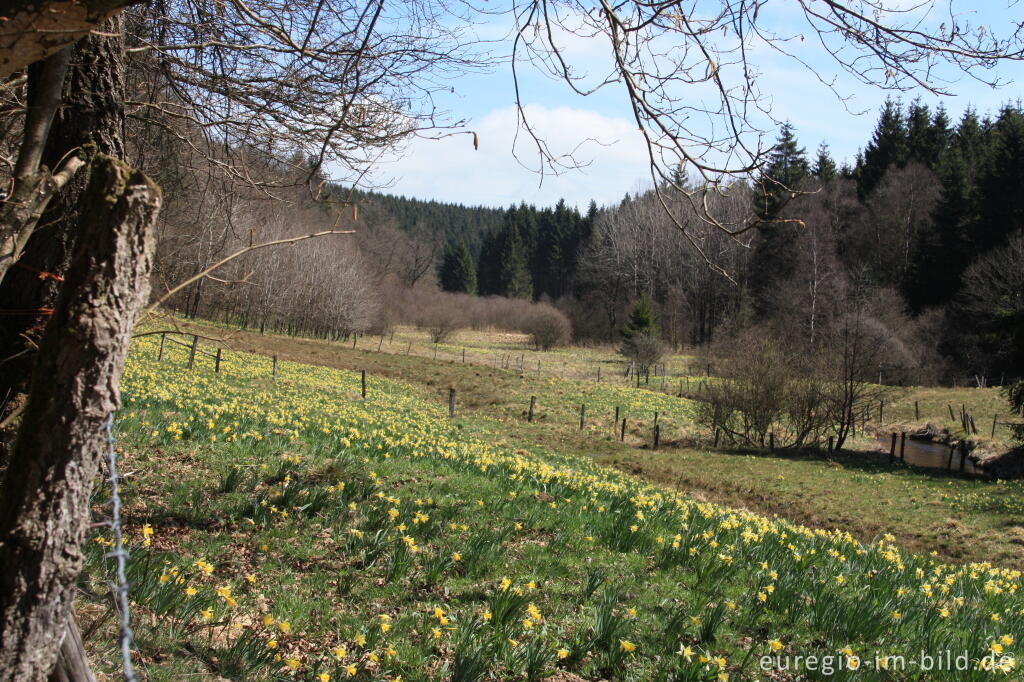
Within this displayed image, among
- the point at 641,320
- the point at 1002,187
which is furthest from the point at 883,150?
the point at 641,320

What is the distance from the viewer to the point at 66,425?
1695 millimetres

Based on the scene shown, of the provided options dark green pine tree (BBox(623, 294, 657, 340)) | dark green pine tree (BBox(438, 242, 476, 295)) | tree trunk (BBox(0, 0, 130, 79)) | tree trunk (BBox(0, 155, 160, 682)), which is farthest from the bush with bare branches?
tree trunk (BBox(0, 155, 160, 682))

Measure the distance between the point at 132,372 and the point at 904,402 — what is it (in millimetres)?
39993

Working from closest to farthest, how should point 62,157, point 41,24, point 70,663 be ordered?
point 70,663 < point 41,24 < point 62,157

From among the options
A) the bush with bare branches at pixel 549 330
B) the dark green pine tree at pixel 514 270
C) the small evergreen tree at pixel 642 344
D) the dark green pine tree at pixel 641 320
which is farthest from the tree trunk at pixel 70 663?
the dark green pine tree at pixel 514 270

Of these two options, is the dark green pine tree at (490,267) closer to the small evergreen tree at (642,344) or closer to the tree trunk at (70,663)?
the small evergreen tree at (642,344)

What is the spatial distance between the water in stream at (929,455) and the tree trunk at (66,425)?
27.7 m

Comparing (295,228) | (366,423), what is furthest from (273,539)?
(295,228)

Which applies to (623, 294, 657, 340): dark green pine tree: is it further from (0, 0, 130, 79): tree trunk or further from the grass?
(0, 0, 130, 79): tree trunk

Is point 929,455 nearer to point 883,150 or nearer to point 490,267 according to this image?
point 883,150

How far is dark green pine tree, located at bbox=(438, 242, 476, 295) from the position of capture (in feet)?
367

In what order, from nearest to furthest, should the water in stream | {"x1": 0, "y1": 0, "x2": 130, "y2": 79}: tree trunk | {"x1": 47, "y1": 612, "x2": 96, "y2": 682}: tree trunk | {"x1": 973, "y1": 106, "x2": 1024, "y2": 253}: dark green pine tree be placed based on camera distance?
{"x1": 47, "y1": 612, "x2": 96, "y2": 682}: tree trunk → {"x1": 0, "y1": 0, "x2": 130, "y2": 79}: tree trunk → the water in stream → {"x1": 973, "y1": 106, "x2": 1024, "y2": 253}: dark green pine tree

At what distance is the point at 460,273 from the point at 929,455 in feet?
298

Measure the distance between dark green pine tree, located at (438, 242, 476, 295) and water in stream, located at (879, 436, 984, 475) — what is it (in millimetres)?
85057
